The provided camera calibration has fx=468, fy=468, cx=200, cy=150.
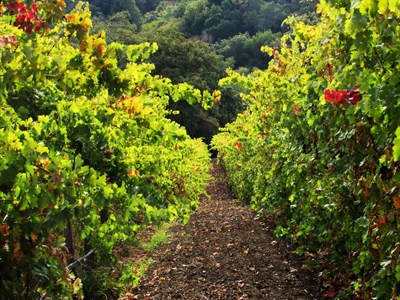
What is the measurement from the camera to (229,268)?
6.03 meters

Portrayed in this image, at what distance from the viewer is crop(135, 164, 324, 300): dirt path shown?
17.2ft

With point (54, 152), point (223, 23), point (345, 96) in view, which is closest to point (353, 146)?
point (345, 96)

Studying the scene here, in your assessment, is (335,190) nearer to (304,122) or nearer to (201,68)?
(304,122)

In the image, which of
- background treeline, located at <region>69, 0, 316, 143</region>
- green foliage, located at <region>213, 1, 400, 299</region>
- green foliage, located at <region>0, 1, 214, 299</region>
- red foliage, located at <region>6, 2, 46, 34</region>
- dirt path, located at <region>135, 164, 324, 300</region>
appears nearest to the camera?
green foliage, located at <region>0, 1, 214, 299</region>

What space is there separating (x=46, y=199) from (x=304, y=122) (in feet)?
10.5

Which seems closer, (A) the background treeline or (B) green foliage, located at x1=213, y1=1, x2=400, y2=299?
(B) green foliage, located at x1=213, y1=1, x2=400, y2=299

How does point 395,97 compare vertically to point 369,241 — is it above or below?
above

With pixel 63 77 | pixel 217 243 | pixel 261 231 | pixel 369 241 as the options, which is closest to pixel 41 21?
pixel 63 77

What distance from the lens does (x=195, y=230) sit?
29.7 feet

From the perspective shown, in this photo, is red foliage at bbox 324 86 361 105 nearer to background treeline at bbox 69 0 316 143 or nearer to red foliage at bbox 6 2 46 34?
red foliage at bbox 6 2 46 34

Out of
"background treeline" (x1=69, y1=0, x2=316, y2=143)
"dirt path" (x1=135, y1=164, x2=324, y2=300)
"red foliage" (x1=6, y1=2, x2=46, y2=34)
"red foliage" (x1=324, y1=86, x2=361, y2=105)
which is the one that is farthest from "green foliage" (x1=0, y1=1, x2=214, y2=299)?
"background treeline" (x1=69, y1=0, x2=316, y2=143)

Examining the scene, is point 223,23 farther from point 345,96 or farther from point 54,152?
point 54,152

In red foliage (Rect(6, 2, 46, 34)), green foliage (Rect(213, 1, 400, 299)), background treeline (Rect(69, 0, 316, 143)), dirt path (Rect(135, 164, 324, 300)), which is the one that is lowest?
dirt path (Rect(135, 164, 324, 300))

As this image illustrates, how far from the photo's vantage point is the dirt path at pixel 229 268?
5.23 meters
